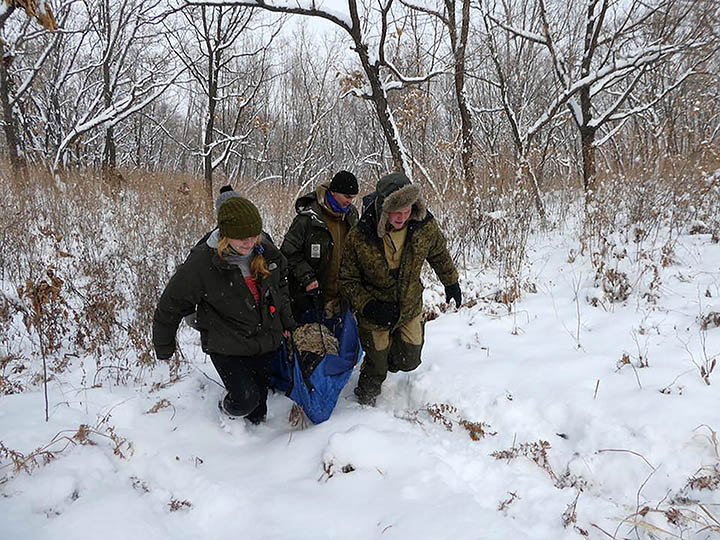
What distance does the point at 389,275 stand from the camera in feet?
8.82

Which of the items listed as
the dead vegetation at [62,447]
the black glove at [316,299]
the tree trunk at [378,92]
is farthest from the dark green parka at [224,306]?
the tree trunk at [378,92]

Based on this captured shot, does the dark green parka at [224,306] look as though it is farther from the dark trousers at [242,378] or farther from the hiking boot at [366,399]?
the hiking boot at [366,399]

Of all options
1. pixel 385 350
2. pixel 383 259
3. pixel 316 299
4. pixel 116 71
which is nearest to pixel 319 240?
pixel 316 299

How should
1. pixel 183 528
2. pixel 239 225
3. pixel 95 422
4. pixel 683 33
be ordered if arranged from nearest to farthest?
pixel 183 528 < pixel 239 225 < pixel 95 422 < pixel 683 33

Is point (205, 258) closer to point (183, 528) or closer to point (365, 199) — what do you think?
point (365, 199)

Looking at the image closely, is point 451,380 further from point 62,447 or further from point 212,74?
point 212,74

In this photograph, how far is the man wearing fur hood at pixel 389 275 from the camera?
8.39 ft

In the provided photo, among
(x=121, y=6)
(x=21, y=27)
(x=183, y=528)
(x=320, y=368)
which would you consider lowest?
(x=183, y=528)

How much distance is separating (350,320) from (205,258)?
1083 millimetres

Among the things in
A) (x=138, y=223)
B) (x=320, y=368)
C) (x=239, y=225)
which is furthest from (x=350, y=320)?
(x=138, y=223)

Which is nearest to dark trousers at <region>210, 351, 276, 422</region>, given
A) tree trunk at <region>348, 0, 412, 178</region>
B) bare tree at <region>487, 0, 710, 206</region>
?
tree trunk at <region>348, 0, 412, 178</region>

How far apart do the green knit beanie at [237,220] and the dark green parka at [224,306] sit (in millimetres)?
191

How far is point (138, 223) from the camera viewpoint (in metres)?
6.25

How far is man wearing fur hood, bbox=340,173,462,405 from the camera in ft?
8.39
